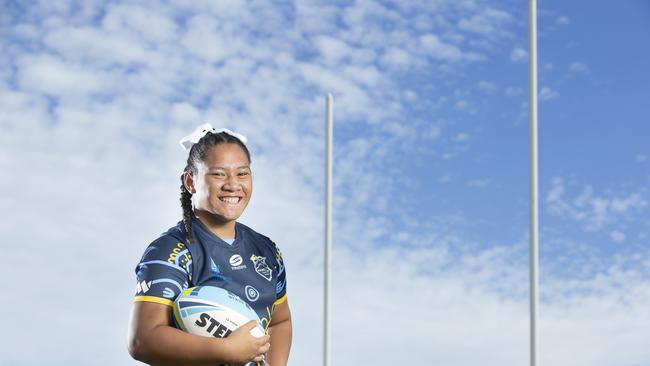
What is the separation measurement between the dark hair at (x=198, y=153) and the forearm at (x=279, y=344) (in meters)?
0.66

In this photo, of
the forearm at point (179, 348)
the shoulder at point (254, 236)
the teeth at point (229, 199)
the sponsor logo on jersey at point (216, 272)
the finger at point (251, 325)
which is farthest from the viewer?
the shoulder at point (254, 236)

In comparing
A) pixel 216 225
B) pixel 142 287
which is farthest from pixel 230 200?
pixel 142 287

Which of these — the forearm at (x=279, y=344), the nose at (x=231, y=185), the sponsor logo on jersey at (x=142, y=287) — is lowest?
the forearm at (x=279, y=344)

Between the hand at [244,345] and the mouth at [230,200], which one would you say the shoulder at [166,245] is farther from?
the hand at [244,345]

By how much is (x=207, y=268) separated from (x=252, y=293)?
22cm

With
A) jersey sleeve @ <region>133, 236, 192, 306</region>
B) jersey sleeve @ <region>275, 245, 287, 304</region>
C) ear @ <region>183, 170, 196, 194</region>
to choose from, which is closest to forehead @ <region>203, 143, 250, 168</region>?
ear @ <region>183, 170, 196, 194</region>

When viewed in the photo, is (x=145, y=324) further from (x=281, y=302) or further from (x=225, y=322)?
(x=281, y=302)

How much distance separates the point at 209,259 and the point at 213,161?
0.41m

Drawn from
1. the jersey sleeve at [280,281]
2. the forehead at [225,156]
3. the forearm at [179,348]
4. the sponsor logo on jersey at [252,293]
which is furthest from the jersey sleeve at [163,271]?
the jersey sleeve at [280,281]

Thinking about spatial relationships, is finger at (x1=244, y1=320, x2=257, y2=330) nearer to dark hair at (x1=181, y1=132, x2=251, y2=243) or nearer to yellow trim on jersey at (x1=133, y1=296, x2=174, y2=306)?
yellow trim on jersey at (x1=133, y1=296, x2=174, y2=306)

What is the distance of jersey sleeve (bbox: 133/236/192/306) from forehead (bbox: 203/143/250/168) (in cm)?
36

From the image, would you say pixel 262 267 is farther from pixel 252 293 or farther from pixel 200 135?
pixel 200 135

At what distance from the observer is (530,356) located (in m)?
5.77

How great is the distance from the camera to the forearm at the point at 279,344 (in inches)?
141
